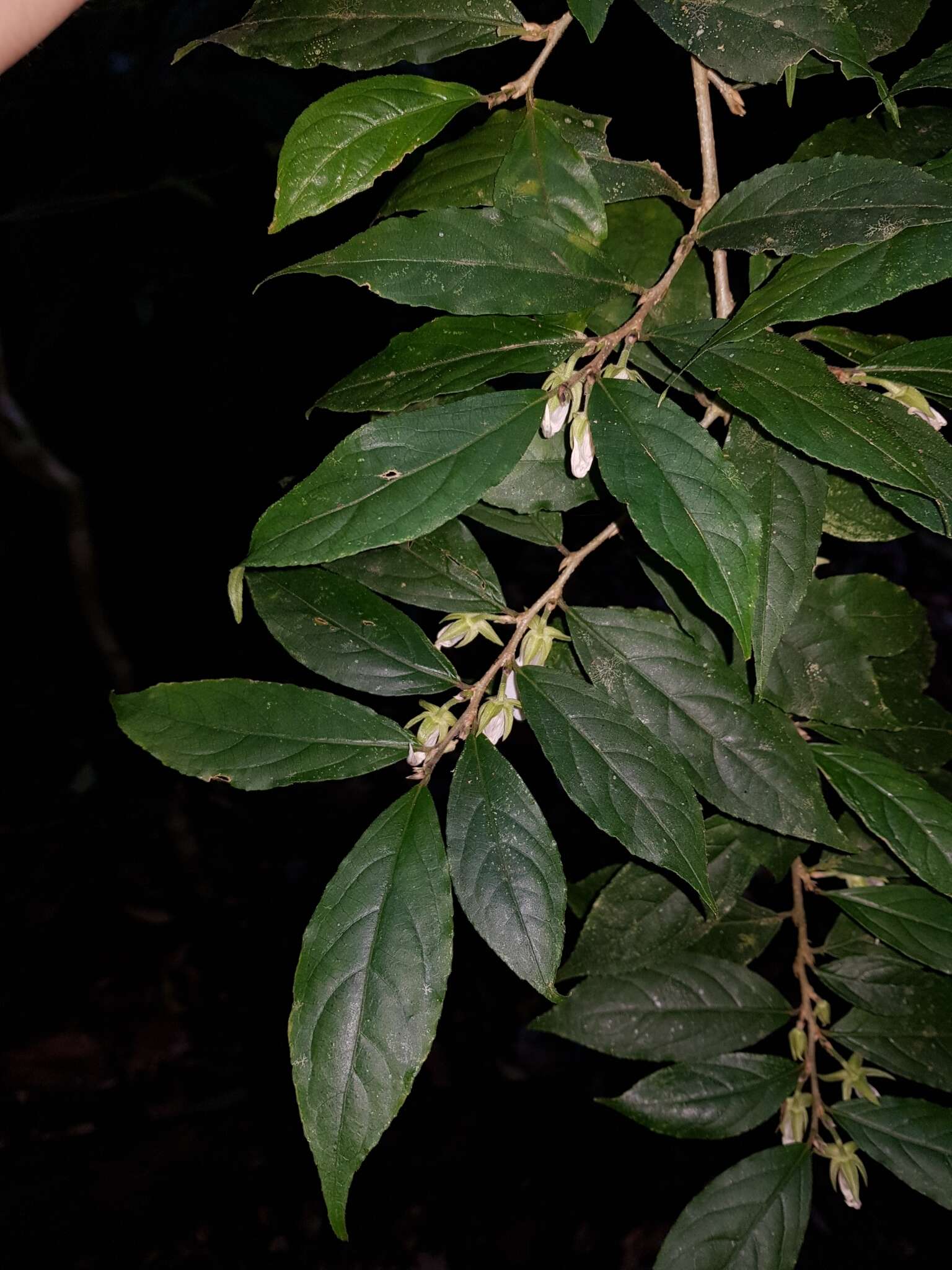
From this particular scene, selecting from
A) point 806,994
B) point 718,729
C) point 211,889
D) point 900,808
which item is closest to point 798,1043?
point 806,994

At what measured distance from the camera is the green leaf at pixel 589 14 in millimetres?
608

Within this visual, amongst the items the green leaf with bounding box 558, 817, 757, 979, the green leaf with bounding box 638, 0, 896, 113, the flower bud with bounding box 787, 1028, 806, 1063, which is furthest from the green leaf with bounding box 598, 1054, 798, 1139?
the green leaf with bounding box 638, 0, 896, 113

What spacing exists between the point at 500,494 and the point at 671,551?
9.5 inches

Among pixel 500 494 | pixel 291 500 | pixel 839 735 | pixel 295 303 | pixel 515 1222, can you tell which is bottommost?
pixel 515 1222

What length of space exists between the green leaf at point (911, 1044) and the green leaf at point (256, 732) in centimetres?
60

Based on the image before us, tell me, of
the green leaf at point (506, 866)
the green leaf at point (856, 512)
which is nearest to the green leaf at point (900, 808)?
the green leaf at point (856, 512)

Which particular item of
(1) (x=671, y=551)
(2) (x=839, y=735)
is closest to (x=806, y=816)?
(2) (x=839, y=735)

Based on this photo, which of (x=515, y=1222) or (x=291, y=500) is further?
(x=515, y=1222)

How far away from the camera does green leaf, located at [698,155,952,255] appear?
0.60 m

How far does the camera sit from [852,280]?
1.96 ft

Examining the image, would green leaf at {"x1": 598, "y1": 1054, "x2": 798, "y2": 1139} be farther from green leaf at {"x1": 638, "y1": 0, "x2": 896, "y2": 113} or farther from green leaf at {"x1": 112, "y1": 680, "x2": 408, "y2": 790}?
green leaf at {"x1": 638, "y1": 0, "x2": 896, "y2": 113}

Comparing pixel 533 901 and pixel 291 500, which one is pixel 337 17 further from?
pixel 533 901

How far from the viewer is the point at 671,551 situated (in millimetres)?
568

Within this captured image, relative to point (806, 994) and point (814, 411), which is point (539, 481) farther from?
point (806, 994)
